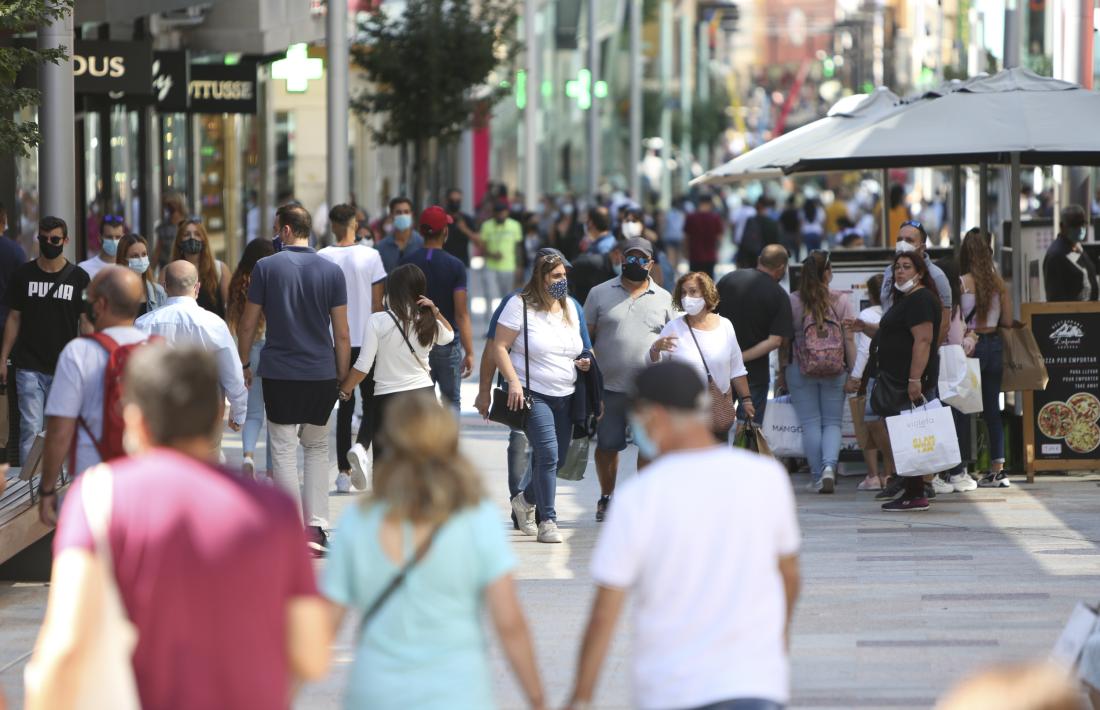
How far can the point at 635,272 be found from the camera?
11266 millimetres

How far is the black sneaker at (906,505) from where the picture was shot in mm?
12047

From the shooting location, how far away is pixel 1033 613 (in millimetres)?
8914

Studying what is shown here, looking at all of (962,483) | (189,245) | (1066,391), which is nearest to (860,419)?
(962,483)

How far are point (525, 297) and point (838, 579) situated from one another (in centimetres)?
233

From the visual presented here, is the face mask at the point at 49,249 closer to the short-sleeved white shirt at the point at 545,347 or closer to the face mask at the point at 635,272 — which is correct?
the short-sleeved white shirt at the point at 545,347

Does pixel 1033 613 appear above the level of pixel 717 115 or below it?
below

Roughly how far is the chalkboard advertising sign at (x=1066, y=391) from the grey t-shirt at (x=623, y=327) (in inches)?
127

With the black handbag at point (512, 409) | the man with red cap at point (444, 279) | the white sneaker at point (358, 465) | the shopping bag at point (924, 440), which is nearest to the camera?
the black handbag at point (512, 409)

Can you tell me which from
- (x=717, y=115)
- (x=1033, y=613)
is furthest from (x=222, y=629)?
(x=717, y=115)

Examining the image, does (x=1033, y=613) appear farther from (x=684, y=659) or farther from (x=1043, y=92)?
(x=1043, y=92)

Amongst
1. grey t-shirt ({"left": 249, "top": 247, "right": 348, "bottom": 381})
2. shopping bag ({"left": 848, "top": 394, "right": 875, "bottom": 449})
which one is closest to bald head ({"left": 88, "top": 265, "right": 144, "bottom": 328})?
grey t-shirt ({"left": 249, "top": 247, "right": 348, "bottom": 381})

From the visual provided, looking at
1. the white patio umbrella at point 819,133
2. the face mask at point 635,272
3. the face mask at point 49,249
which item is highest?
the white patio umbrella at point 819,133

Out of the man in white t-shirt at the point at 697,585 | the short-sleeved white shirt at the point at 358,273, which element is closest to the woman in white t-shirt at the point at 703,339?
Answer: the short-sleeved white shirt at the point at 358,273

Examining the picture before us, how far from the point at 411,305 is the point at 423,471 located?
6.40 meters
